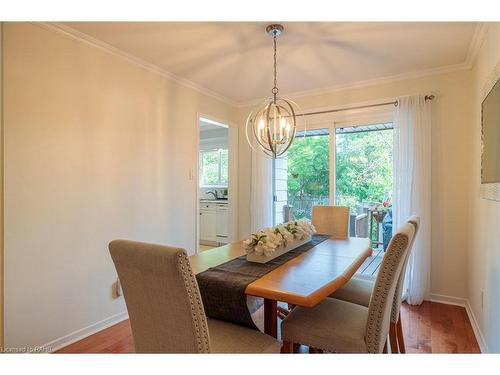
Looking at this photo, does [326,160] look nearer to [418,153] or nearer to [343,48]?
[418,153]

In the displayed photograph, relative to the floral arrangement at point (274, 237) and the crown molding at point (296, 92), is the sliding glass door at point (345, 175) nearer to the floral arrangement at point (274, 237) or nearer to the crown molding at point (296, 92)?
the crown molding at point (296, 92)

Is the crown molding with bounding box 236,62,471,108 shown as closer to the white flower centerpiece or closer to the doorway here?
the doorway

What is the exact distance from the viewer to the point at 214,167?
6.31m

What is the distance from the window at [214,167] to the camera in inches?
245

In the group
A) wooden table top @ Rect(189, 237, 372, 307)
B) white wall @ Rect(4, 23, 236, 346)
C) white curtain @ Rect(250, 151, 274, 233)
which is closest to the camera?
wooden table top @ Rect(189, 237, 372, 307)

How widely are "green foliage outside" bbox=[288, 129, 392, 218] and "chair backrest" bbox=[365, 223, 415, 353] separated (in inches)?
84.0

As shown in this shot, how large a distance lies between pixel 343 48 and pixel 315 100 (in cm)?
117

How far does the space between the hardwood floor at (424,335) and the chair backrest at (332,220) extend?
37.3 inches

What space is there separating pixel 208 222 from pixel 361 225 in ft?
9.61

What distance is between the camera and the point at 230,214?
426 cm

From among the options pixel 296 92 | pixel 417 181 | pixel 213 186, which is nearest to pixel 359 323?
pixel 417 181

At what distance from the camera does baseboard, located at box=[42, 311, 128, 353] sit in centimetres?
219

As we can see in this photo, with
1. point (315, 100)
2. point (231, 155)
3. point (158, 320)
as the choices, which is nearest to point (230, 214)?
point (231, 155)

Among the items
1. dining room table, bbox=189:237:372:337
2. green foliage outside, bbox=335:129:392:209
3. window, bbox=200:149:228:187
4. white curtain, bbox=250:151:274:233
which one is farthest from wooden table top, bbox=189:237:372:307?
window, bbox=200:149:228:187
